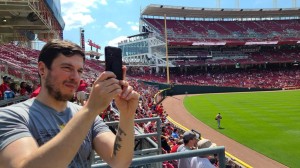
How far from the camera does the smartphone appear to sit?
164cm

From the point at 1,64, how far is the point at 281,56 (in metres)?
62.2

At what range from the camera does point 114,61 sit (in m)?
1.66

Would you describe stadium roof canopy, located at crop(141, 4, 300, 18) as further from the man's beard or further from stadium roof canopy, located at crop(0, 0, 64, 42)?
the man's beard

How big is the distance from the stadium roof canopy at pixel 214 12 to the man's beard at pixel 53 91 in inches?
2455

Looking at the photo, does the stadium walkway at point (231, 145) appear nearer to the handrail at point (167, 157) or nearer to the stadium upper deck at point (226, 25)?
the handrail at point (167, 157)

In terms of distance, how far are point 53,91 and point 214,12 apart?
70623 mm

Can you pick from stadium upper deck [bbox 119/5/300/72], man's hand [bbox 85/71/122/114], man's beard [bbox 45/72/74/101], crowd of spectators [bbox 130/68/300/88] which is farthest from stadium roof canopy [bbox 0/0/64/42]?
stadium upper deck [bbox 119/5/300/72]

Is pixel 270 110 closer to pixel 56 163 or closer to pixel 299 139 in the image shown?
pixel 299 139

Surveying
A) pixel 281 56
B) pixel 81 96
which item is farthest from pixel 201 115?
pixel 281 56

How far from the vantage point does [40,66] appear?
1859 millimetres

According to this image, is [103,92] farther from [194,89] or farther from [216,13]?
[216,13]

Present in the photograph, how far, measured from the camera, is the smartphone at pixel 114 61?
1.64 m

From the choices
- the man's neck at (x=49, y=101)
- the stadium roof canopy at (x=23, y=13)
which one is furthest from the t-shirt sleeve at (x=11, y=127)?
the stadium roof canopy at (x=23, y=13)

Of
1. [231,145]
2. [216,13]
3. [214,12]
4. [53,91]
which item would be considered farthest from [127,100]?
[216,13]
